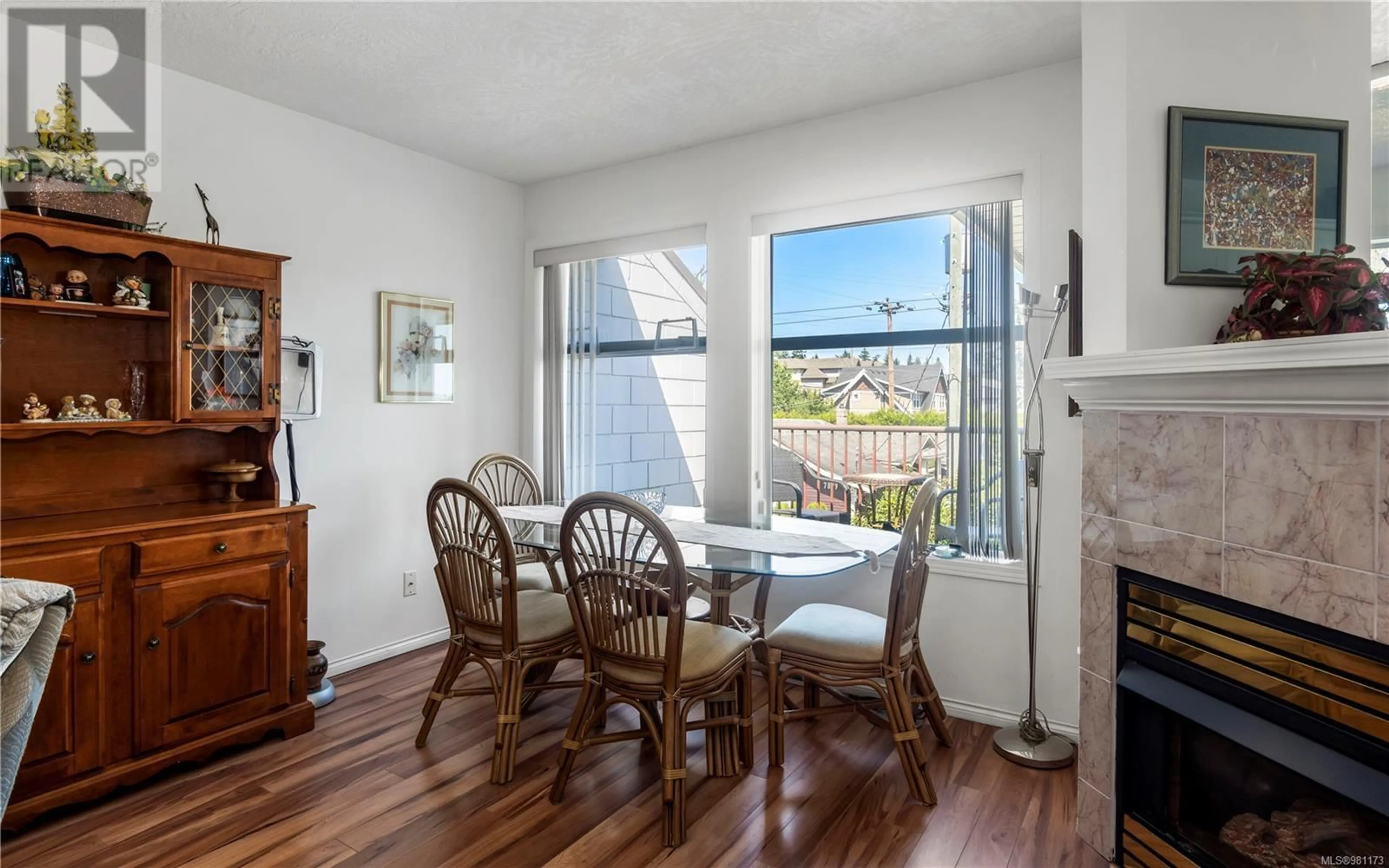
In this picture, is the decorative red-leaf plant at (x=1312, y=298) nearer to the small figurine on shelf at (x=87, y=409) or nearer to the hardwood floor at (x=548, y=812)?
the hardwood floor at (x=548, y=812)

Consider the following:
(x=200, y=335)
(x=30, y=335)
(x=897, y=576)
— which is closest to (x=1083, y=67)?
(x=897, y=576)

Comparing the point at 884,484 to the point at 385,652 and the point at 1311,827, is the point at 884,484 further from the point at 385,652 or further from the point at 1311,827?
the point at 385,652

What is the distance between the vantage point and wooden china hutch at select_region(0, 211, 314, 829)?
87.8 inches

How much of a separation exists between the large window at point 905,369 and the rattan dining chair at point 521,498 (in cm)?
123

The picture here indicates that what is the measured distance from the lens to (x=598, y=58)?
278 cm

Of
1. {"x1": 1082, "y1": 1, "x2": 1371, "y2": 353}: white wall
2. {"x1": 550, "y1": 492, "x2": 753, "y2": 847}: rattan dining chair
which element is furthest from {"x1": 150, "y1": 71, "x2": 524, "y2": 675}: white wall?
{"x1": 1082, "y1": 1, "x2": 1371, "y2": 353}: white wall

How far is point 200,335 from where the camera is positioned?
2711mm

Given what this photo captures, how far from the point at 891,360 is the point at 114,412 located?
10.2 ft

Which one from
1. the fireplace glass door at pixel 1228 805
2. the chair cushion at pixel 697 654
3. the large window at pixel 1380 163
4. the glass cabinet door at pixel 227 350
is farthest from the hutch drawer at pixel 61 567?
the large window at pixel 1380 163

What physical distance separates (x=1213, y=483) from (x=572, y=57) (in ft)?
8.52

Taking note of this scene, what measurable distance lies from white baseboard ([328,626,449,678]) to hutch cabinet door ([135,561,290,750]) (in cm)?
66

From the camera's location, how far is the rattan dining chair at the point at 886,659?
2301 mm

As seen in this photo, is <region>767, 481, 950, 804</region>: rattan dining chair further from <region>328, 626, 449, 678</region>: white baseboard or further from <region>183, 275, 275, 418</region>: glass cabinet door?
<region>183, 275, 275, 418</region>: glass cabinet door

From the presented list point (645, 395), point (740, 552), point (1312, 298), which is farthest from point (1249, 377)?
point (645, 395)
